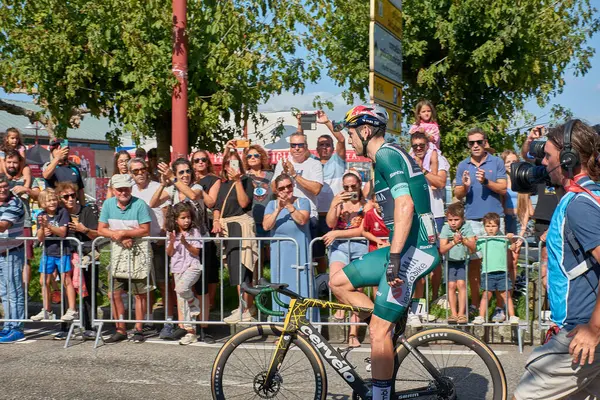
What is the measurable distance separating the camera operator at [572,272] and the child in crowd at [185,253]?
495 centimetres

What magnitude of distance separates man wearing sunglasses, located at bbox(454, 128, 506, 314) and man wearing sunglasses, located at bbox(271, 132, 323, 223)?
5.22 ft

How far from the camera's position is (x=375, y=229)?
25.9 ft

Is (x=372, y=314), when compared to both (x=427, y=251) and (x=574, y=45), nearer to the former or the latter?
(x=427, y=251)

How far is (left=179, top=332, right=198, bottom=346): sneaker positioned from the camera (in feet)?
26.8

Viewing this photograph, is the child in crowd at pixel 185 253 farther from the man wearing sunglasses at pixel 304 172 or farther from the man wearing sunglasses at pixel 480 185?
the man wearing sunglasses at pixel 480 185

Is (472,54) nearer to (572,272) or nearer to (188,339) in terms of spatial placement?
(188,339)

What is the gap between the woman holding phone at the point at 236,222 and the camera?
28.1 ft

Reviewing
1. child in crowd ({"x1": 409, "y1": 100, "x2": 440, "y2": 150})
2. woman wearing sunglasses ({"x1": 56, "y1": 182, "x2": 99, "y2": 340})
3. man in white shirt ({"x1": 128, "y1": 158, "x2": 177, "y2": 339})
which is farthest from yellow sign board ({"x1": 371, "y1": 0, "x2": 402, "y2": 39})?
woman wearing sunglasses ({"x1": 56, "y1": 182, "x2": 99, "y2": 340})

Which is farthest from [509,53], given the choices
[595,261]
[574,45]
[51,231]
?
[595,261]

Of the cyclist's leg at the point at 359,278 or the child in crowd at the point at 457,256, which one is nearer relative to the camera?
the cyclist's leg at the point at 359,278

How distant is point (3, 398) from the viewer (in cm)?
618

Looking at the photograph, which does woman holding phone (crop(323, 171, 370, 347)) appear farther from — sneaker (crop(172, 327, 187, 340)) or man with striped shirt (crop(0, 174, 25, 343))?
man with striped shirt (crop(0, 174, 25, 343))

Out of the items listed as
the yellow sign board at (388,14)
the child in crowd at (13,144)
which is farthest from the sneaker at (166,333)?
the yellow sign board at (388,14)

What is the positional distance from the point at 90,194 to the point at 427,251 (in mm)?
26341
